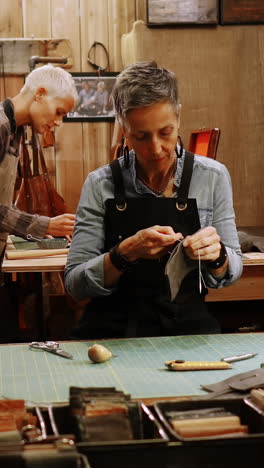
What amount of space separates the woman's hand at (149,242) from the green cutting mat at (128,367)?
288mm

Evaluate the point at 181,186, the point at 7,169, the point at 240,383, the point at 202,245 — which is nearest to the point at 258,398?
the point at 240,383

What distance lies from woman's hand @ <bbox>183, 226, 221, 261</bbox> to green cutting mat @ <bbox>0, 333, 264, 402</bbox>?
29cm

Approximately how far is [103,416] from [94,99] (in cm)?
495

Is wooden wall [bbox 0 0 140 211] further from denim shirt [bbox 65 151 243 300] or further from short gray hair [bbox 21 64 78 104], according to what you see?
denim shirt [bbox 65 151 243 300]

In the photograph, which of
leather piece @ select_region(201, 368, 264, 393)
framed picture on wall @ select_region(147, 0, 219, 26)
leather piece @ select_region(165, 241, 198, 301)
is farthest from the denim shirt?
framed picture on wall @ select_region(147, 0, 219, 26)

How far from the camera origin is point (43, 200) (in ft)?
16.0

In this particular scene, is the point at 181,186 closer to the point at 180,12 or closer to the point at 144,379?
the point at 144,379

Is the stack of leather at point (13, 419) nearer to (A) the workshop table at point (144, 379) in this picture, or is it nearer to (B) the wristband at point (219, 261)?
(A) the workshop table at point (144, 379)

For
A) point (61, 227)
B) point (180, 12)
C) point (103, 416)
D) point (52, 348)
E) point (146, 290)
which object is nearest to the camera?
point (103, 416)

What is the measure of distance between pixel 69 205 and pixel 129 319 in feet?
11.7

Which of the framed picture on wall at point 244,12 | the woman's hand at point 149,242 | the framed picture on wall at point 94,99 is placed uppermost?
the framed picture on wall at point 244,12

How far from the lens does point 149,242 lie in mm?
2496

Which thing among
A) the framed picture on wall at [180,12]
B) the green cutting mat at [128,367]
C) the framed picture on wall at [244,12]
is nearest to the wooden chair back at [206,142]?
the framed picture on wall at [180,12]

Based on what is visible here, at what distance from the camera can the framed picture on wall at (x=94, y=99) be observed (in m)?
6.09
